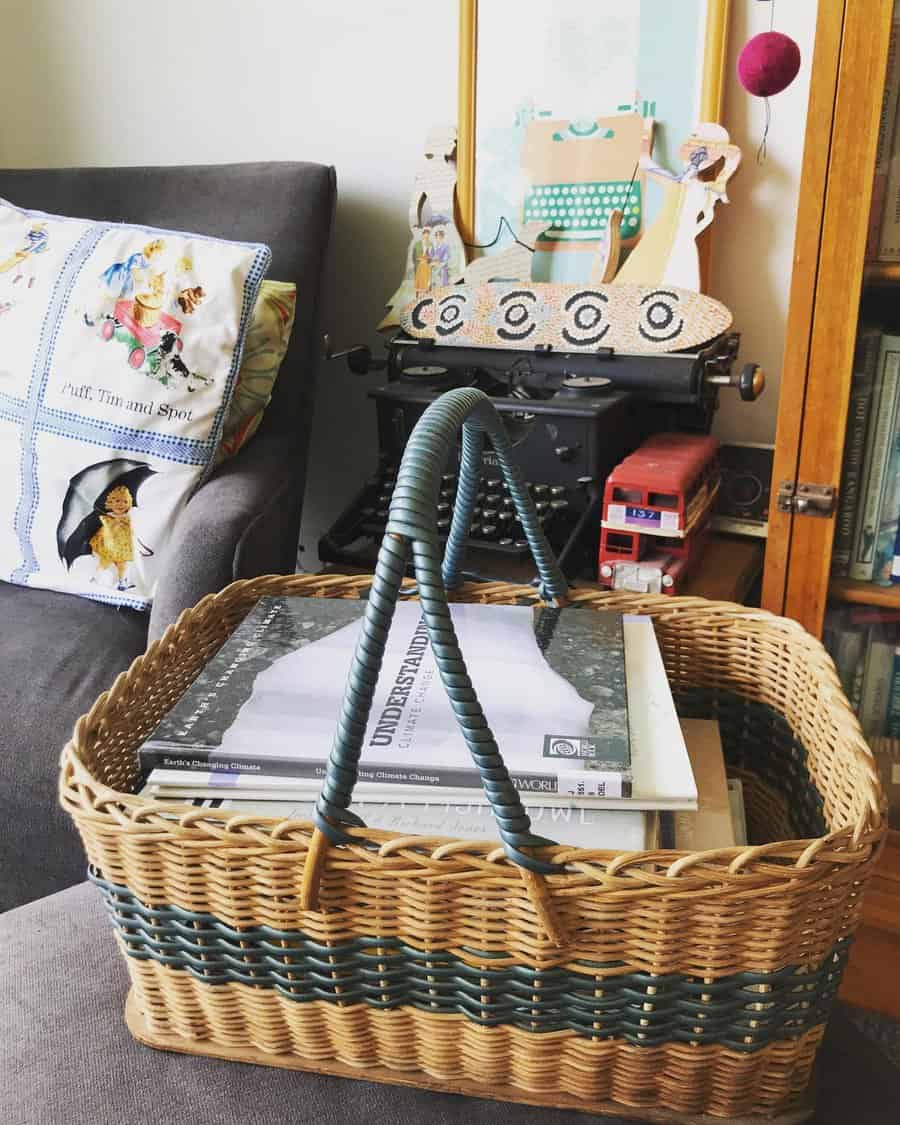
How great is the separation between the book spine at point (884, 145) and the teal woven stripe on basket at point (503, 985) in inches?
27.4

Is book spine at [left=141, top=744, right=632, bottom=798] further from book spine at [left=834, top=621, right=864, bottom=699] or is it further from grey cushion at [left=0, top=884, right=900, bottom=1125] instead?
book spine at [left=834, top=621, right=864, bottom=699]

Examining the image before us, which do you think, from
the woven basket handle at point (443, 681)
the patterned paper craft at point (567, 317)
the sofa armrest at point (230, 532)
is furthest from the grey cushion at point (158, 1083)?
the patterned paper craft at point (567, 317)

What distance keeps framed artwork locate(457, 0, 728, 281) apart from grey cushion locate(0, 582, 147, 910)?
0.80m

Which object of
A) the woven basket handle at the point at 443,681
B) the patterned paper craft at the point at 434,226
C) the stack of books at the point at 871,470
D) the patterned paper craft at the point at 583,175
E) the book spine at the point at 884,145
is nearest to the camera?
the woven basket handle at the point at 443,681

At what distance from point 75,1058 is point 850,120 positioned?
1024 millimetres

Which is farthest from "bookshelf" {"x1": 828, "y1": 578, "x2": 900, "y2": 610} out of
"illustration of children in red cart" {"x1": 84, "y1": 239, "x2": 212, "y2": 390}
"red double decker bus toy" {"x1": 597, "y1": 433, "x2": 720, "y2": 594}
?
"illustration of children in red cart" {"x1": 84, "y1": 239, "x2": 212, "y2": 390}

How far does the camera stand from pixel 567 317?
1.29 m

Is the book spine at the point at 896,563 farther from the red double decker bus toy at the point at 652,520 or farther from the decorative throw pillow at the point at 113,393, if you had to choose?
the decorative throw pillow at the point at 113,393

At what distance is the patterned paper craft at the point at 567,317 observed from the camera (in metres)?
1.22

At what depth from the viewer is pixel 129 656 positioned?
1.18 metres

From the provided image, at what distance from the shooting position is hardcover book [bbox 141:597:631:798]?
0.63 m

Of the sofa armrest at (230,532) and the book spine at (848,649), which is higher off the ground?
the sofa armrest at (230,532)

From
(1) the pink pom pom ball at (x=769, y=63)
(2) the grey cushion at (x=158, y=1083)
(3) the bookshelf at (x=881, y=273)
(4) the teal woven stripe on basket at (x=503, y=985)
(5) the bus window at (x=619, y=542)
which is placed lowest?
(2) the grey cushion at (x=158, y=1083)

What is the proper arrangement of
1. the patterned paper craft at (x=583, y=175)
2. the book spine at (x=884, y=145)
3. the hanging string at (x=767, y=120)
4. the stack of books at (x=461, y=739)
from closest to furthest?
the stack of books at (x=461, y=739) < the book spine at (x=884, y=145) < the hanging string at (x=767, y=120) < the patterned paper craft at (x=583, y=175)
